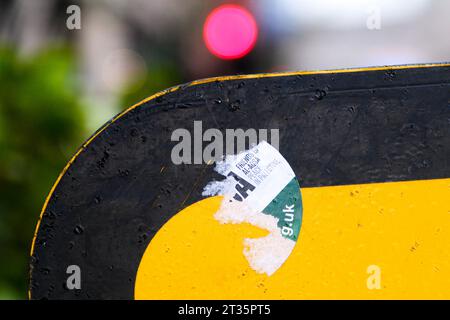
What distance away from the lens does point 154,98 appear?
5.80ft

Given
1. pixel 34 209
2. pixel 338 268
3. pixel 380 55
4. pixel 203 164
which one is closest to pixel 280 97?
pixel 203 164

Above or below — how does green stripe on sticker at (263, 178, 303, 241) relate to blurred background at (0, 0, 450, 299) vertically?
below

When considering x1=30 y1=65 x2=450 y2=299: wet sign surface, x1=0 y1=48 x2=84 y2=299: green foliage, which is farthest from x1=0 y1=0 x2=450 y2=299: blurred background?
x1=30 y1=65 x2=450 y2=299: wet sign surface

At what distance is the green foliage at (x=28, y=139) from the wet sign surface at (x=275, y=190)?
1.78 m

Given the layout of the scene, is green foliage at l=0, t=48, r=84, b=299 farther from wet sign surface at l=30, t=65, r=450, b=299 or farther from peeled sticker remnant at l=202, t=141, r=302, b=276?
peeled sticker remnant at l=202, t=141, r=302, b=276

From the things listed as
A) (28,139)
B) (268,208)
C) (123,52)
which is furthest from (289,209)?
(123,52)

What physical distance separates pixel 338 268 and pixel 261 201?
27cm

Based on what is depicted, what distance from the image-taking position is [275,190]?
1.74 m

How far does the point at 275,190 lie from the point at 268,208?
5 cm

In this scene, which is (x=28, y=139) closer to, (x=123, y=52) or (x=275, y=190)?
(x=275, y=190)

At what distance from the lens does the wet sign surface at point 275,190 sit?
5.69 ft

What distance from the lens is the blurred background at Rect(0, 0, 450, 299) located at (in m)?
3.58

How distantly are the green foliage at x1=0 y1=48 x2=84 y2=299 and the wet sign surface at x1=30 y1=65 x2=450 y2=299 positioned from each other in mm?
1784
